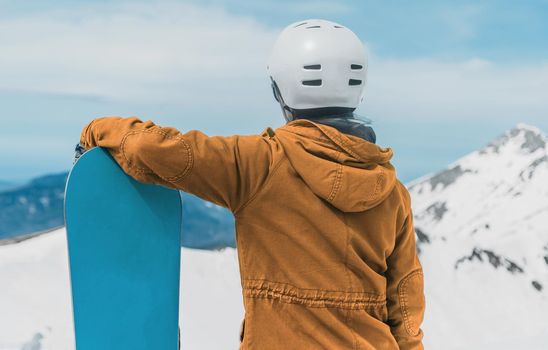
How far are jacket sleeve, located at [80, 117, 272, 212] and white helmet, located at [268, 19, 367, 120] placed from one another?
220 millimetres

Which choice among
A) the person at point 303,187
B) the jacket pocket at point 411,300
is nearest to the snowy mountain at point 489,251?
the jacket pocket at point 411,300

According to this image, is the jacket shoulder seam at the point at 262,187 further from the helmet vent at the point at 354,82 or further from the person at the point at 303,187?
the helmet vent at the point at 354,82

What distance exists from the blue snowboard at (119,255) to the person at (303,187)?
106mm

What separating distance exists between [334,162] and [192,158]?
37 centimetres

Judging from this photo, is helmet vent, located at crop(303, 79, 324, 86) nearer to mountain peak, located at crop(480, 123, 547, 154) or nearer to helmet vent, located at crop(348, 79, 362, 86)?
helmet vent, located at crop(348, 79, 362, 86)

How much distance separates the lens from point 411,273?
2225 millimetres

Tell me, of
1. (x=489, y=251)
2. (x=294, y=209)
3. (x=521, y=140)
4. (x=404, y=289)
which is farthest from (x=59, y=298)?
(x=521, y=140)

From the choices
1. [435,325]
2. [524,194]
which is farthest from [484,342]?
[524,194]

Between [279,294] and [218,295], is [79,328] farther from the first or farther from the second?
[218,295]

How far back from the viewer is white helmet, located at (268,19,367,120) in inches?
78.7

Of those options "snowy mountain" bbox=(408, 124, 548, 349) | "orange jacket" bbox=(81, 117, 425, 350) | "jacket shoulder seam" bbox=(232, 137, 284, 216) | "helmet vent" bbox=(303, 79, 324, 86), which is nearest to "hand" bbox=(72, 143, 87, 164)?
"orange jacket" bbox=(81, 117, 425, 350)

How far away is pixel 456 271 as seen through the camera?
222 inches

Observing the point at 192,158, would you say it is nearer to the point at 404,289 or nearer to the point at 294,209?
the point at 294,209

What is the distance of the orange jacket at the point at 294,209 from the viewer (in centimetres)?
180
